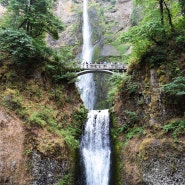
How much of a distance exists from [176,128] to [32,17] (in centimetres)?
1394

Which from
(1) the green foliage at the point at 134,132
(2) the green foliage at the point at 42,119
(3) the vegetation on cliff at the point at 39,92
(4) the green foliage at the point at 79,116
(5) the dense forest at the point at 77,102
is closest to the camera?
(5) the dense forest at the point at 77,102

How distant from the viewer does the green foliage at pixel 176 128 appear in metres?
13.6

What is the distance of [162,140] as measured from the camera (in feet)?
46.5

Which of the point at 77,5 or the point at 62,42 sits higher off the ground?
the point at 77,5

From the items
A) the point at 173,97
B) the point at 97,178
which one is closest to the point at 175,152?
the point at 173,97

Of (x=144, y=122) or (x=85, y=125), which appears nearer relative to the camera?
(x=144, y=122)

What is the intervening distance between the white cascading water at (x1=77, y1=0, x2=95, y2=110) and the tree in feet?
22.0

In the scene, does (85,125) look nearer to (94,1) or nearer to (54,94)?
(54,94)

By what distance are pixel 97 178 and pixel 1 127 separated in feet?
23.4

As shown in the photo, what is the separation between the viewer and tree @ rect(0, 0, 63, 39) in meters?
19.5

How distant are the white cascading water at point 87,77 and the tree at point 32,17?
6706 millimetres

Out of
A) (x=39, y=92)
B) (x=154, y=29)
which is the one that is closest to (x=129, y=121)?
(x=154, y=29)

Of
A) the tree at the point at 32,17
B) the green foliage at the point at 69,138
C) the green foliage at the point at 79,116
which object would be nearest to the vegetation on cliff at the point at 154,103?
the green foliage at the point at 79,116

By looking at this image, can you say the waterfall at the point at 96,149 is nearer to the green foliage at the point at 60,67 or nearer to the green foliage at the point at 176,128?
the green foliage at the point at 60,67
